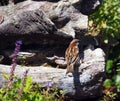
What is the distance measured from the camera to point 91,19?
26.2ft

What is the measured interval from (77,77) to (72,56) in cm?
33

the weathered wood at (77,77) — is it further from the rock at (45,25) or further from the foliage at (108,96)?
the rock at (45,25)

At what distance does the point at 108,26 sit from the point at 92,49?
3.24 ft

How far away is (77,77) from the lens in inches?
244

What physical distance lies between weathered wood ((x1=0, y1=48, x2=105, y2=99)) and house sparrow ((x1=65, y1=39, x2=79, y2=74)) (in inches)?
4.4

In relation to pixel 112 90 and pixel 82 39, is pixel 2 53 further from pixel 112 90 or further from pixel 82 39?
pixel 112 90

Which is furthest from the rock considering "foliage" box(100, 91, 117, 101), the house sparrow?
"foliage" box(100, 91, 117, 101)

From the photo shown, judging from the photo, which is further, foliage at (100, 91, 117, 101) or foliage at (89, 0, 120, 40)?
foliage at (89, 0, 120, 40)

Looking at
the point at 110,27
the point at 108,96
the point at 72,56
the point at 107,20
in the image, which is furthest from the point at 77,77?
the point at 107,20

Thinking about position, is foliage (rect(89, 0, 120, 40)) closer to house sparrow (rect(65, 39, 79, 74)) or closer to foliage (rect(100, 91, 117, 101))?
foliage (rect(100, 91, 117, 101))

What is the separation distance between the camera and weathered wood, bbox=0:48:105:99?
611 cm

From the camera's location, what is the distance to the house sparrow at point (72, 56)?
6.21 meters

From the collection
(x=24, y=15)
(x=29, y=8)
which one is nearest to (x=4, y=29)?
(x=24, y=15)

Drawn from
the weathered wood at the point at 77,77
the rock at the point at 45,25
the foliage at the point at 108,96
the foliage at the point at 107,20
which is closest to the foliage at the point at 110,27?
the foliage at the point at 107,20
